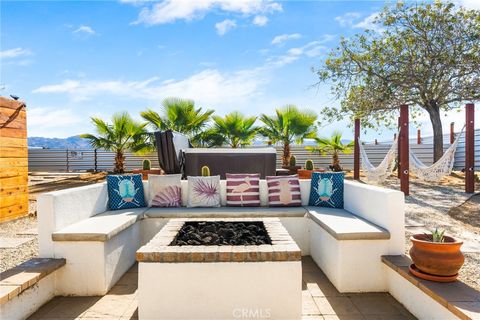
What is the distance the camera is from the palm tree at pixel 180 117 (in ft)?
27.3

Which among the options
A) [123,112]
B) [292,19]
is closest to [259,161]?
[292,19]

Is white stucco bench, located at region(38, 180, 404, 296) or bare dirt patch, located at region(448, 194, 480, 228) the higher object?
white stucco bench, located at region(38, 180, 404, 296)

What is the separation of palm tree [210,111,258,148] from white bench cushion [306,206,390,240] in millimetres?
5496

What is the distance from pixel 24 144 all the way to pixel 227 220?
14.3 ft

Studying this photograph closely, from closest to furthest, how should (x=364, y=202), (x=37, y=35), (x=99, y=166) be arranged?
1. (x=364, y=202)
2. (x=37, y=35)
3. (x=99, y=166)

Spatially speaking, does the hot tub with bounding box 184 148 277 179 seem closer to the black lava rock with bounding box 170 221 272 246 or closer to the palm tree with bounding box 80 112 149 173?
the black lava rock with bounding box 170 221 272 246

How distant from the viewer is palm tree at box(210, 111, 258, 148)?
880cm

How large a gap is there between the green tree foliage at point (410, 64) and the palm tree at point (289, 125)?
3109 millimetres

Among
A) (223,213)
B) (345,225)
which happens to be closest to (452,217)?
(345,225)

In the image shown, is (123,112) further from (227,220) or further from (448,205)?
(448,205)

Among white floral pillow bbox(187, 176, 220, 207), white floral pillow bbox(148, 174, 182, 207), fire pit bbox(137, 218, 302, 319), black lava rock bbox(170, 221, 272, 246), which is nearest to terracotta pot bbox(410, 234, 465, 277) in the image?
fire pit bbox(137, 218, 302, 319)

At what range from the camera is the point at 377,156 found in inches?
553

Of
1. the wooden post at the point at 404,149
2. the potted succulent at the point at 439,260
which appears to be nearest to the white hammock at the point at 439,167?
the wooden post at the point at 404,149

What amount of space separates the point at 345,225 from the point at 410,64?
912cm
